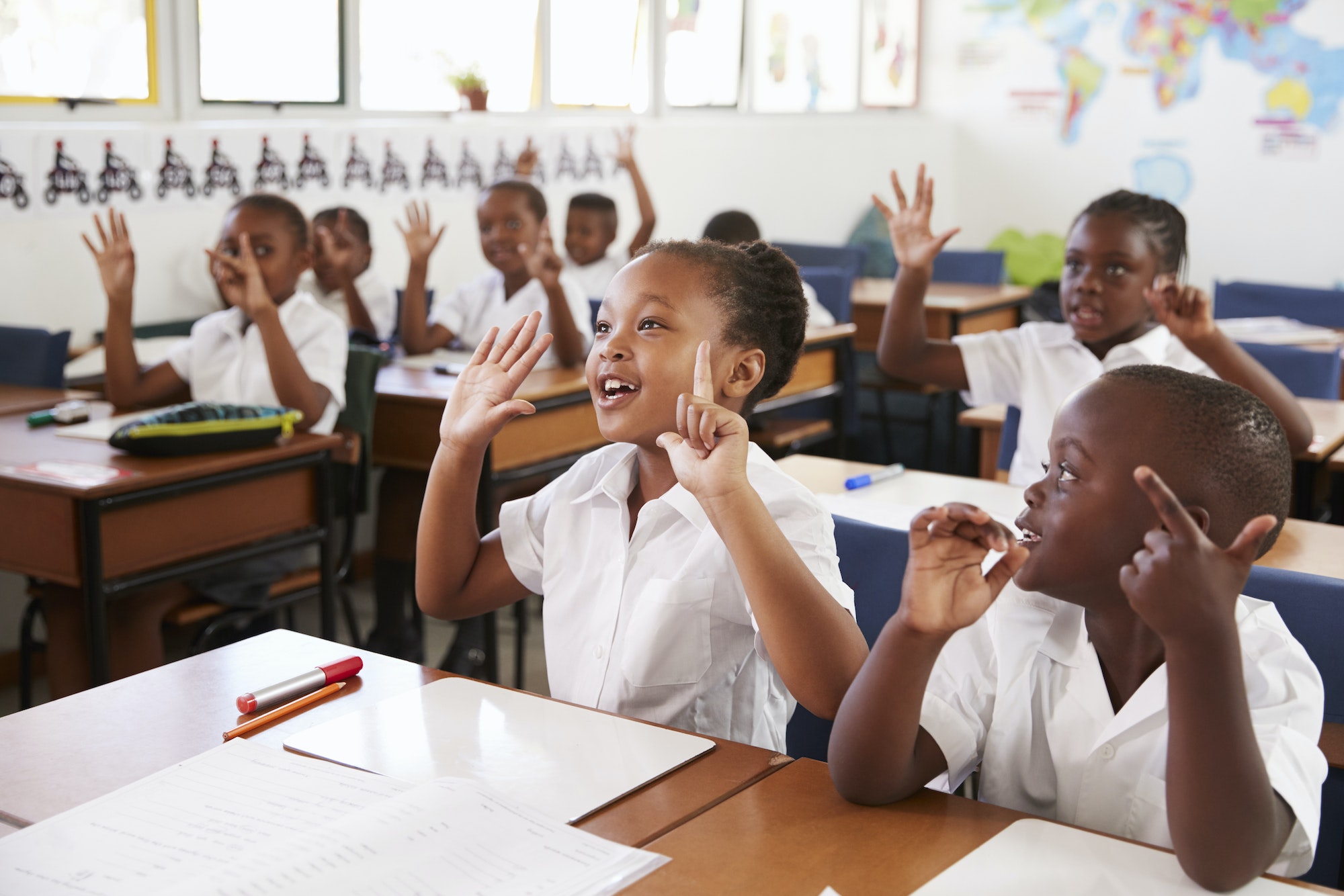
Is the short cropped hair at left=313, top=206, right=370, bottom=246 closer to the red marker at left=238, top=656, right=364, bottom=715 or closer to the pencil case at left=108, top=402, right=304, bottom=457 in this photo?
the pencil case at left=108, top=402, right=304, bottom=457

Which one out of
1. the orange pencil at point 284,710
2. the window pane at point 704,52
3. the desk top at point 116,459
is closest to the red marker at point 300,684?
the orange pencil at point 284,710

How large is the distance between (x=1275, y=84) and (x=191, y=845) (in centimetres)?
693

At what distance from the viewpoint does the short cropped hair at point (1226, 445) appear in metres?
1.03

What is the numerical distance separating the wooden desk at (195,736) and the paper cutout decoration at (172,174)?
2.75 metres

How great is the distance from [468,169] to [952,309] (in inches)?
69.8

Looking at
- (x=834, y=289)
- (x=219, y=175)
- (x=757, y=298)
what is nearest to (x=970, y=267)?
(x=834, y=289)

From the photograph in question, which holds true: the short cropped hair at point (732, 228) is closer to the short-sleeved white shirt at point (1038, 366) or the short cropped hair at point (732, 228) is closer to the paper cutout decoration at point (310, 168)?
the paper cutout decoration at point (310, 168)

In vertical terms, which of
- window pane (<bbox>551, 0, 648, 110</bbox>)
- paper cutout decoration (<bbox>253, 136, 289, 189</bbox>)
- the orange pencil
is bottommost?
the orange pencil

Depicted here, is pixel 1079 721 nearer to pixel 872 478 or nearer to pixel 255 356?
pixel 872 478

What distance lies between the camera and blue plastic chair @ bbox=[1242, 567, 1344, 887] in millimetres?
1313

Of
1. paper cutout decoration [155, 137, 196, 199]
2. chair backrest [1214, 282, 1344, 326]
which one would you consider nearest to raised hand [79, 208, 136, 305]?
paper cutout decoration [155, 137, 196, 199]

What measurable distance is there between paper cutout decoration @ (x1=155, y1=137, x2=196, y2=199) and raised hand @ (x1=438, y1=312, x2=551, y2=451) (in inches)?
108

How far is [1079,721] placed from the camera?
43.3 inches

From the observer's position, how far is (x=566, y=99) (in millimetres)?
5395
